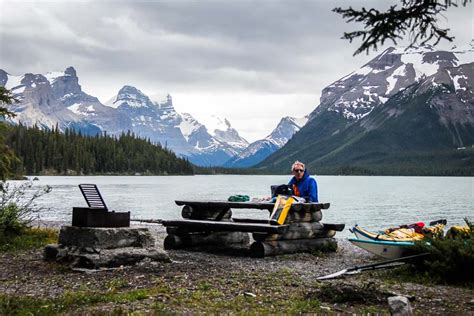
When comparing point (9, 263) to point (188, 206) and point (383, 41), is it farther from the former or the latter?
point (383, 41)

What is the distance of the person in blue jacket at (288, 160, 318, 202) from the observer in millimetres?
17594

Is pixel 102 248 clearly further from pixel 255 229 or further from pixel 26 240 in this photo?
pixel 26 240

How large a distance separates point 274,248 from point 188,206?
11.6 ft

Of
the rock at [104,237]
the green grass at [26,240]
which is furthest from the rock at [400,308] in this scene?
the green grass at [26,240]

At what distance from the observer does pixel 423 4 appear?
8312mm

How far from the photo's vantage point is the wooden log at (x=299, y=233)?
16639 millimetres

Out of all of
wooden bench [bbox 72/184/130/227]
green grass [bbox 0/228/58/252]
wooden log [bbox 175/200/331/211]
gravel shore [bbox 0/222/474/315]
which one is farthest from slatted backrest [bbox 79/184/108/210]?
wooden log [bbox 175/200/331/211]

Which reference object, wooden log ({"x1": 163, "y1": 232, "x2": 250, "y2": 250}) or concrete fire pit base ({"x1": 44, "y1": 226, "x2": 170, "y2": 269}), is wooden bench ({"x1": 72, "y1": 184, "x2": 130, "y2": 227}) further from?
wooden log ({"x1": 163, "y1": 232, "x2": 250, "y2": 250})

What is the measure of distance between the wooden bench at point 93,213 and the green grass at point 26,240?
12.4 feet

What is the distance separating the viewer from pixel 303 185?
699 inches

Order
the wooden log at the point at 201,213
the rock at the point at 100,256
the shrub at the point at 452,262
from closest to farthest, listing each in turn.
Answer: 1. the shrub at the point at 452,262
2. the rock at the point at 100,256
3. the wooden log at the point at 201,213

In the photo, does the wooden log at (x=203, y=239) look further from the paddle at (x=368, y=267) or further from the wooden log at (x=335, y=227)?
the paddle at (x=368, y=267)

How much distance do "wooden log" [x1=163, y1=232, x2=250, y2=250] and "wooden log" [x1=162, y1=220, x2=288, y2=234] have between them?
0.49 meters

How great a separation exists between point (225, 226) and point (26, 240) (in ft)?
21.6
